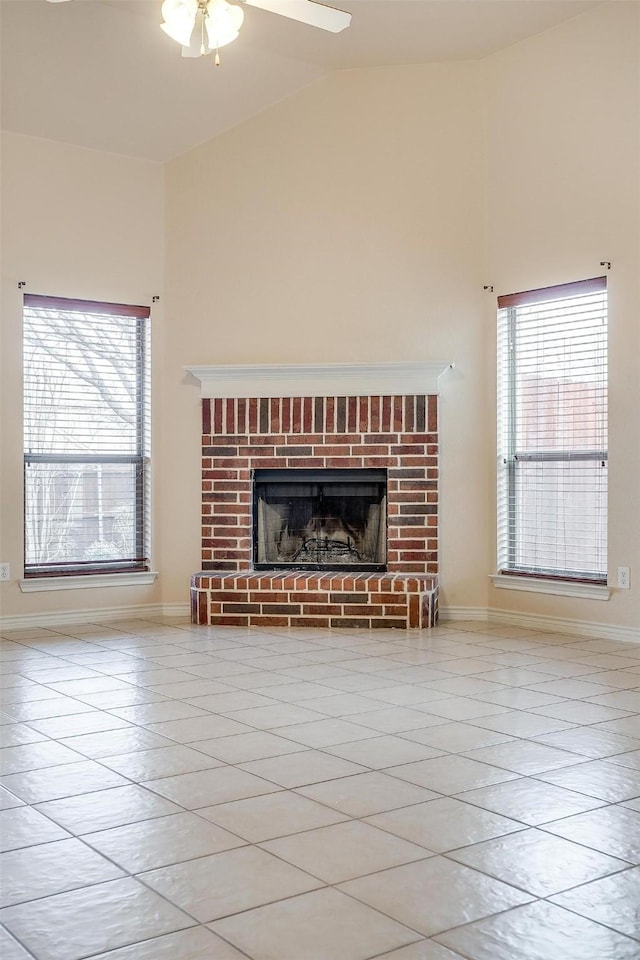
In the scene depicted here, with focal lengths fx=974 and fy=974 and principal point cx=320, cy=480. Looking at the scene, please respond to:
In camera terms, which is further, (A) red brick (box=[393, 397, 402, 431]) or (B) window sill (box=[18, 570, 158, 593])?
(A) red brick (box=[393, 397, 402, 431])

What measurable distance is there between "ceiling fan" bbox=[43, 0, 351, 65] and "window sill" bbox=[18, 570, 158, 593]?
3.25m

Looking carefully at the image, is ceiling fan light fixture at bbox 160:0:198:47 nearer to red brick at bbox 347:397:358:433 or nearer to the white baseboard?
red brick at bbox 347:397:358:433

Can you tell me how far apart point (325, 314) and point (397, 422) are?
83 cm

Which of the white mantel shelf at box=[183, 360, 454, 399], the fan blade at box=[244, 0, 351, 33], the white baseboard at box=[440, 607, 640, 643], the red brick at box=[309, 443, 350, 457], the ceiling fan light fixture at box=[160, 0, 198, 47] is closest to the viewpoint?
the ceiling fan light fixture at box=[160, 0, 198, 47]

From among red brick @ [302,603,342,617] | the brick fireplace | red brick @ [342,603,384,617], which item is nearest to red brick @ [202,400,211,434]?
the brick fireplace

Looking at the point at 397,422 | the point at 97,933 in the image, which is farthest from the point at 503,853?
the point at 397,422

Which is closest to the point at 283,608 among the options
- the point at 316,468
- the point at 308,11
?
the point at 316,468

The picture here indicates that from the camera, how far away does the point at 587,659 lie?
4.80 m

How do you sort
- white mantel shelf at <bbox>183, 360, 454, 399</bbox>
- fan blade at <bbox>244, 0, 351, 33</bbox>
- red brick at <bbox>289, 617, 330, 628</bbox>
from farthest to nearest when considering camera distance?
white mantel shelf at <bbox>183, 360, 454, 399</bbox> → red brick at <bbox>289, 617, 330, 628</bbox> → fan blade at <bbox>244, 0, 351, 33</bbox>

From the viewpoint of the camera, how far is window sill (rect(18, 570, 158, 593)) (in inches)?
231

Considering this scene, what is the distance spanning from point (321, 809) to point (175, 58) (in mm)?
4494

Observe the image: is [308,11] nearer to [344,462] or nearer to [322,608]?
[344,462]

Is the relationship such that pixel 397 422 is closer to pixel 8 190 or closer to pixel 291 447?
pixel 291 447

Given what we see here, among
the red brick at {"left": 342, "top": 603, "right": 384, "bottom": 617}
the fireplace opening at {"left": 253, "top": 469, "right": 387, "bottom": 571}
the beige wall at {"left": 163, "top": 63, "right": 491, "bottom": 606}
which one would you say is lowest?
the red brick at {"left": 342, "top": 603, "right": 384, "bottom": 617}
